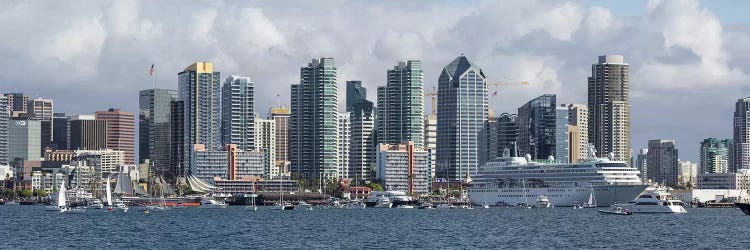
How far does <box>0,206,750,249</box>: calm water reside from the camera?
402 feet

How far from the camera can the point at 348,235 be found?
454 ft

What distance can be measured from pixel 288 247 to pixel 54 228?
159 feet

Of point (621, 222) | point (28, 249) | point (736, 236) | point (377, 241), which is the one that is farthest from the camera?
point (621, 222)

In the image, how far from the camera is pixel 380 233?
144m

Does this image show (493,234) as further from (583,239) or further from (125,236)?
(125,236)

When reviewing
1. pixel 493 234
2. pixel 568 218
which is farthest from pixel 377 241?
pixel 568 218

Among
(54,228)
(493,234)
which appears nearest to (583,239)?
(493,234)

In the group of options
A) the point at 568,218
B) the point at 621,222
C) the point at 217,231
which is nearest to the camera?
the point at 217,231

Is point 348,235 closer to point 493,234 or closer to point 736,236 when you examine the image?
point 493,234

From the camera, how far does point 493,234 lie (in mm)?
139625

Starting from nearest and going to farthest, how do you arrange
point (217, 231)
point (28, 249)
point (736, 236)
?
point (28, 249) < point (736, 236) < point (217, 231)

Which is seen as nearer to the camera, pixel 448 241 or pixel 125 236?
pixel 448 241

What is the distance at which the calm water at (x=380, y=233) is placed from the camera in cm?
12244

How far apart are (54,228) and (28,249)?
141 feet
